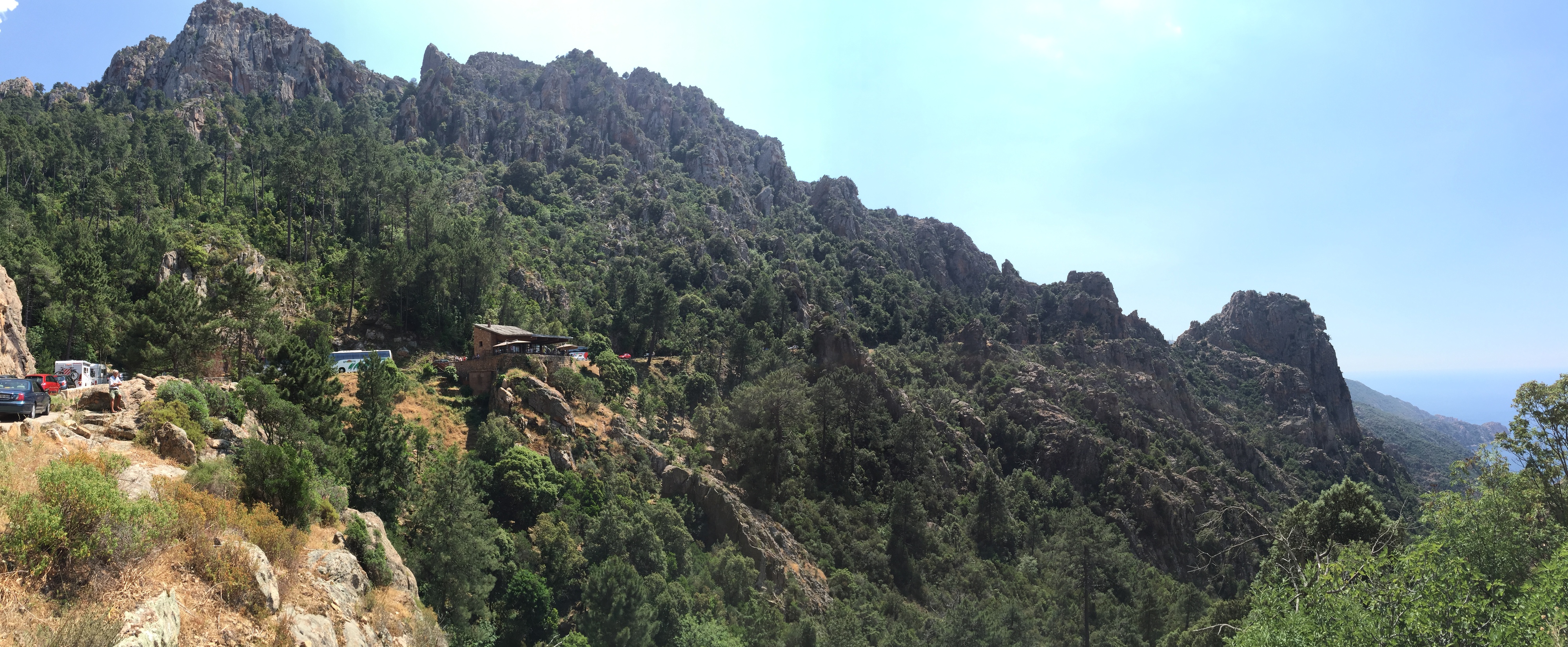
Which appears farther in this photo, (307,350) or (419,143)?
(419,143)

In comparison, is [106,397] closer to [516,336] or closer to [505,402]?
[505,402]

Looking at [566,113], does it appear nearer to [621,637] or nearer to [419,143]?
[419,143]

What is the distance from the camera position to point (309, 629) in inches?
553

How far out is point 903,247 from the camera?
141m

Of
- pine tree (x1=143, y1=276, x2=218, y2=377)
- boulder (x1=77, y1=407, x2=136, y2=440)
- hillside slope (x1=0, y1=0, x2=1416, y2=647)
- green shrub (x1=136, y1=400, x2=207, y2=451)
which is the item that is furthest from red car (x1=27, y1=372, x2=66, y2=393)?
pine tree (x1=143, y1=276, x2=218, y2=377)

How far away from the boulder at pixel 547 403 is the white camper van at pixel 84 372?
780 inches

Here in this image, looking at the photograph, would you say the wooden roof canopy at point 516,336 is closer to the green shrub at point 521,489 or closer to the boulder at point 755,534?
the green shrub at point 521,489

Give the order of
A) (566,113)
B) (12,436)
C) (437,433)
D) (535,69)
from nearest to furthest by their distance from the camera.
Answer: (12,436) < (437,433) < (566,113) < (535,69)

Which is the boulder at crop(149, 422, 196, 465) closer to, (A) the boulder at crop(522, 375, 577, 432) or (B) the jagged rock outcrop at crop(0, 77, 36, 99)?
(A) the boulder at crop(522, 375, 577, 432)

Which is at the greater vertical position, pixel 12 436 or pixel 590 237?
pixel 590 237

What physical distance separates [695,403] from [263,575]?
49.2 m

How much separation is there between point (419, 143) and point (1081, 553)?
12896cm

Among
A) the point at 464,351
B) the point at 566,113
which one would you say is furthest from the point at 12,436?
the point at 566,113

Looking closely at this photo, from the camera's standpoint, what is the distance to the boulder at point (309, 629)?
13.5 meters
